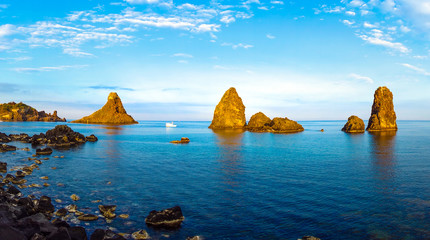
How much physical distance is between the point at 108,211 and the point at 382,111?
17242 cm

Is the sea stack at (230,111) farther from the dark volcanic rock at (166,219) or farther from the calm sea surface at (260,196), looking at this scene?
the dark volcanic rock at (166,219)

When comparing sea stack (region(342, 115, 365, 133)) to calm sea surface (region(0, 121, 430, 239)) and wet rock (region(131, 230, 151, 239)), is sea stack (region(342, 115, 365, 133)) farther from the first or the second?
wet rock (region(131, 230, 151, 239))

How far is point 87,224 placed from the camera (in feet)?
56.2

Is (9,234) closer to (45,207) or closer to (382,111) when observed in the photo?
(45,207)

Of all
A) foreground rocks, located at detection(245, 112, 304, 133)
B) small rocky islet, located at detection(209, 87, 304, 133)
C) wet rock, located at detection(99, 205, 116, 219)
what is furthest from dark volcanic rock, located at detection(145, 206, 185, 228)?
small rocky islet, located at detection(209, 87, 304, 133)

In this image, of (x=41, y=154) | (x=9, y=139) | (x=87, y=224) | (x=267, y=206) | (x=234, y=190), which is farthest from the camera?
(x=9, y=139)

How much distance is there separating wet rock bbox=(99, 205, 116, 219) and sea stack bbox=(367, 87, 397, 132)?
166 m

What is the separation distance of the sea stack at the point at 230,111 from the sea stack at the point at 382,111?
82.1 m

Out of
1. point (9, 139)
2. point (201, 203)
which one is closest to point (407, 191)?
point (201, 203)

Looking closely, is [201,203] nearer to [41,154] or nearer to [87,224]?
[87,224]

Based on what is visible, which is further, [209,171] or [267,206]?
[209,171]

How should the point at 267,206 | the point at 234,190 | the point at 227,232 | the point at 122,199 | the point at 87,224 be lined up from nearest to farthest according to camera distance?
the point at 227,232
the point at 87,224
the point at 267,206
the point at 122,199
the point at 234,190

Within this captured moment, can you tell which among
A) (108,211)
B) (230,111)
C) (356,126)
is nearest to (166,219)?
(108,211)

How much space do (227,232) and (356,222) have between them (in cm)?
956
